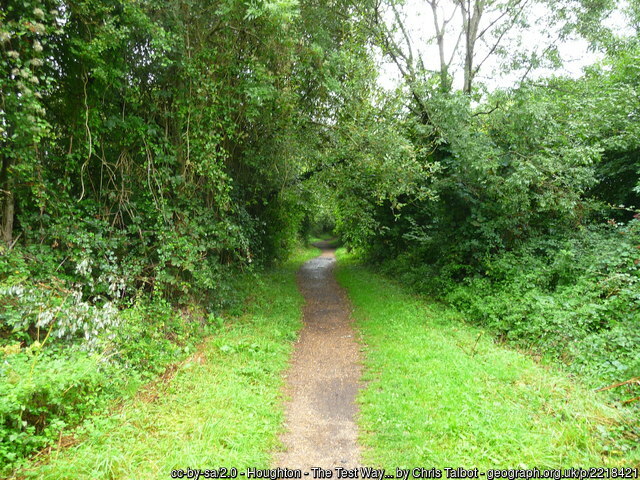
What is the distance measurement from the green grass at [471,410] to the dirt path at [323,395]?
0.23 meters

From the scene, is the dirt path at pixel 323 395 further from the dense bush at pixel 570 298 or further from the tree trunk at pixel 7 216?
the tree trunk at pixel 7 216

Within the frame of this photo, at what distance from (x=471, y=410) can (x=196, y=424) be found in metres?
3.53

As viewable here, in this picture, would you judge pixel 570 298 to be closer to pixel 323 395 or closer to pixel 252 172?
pixel 323 395

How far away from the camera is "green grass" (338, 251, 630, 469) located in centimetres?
378

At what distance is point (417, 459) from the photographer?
3.87 metres

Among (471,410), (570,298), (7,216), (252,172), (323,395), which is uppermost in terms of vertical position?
(252,172)

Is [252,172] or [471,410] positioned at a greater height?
[252,172]

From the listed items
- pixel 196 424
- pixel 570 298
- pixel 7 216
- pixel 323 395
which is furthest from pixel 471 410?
pixel 7 216

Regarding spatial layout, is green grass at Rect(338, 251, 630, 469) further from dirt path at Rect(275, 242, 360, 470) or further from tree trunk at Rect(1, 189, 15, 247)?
tree trunk at Rect(1, 189, 15, 247)

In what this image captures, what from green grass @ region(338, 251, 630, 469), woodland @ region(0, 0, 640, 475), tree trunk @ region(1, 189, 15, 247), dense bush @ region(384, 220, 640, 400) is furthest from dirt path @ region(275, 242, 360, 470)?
tree trunk @ region(1, 189, 15, 247)

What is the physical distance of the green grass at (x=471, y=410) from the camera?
378cm

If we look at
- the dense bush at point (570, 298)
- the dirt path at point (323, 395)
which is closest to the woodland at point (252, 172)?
the dense bush at point (570, 298)

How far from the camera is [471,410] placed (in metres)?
4.58

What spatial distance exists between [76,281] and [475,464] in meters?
6.55
